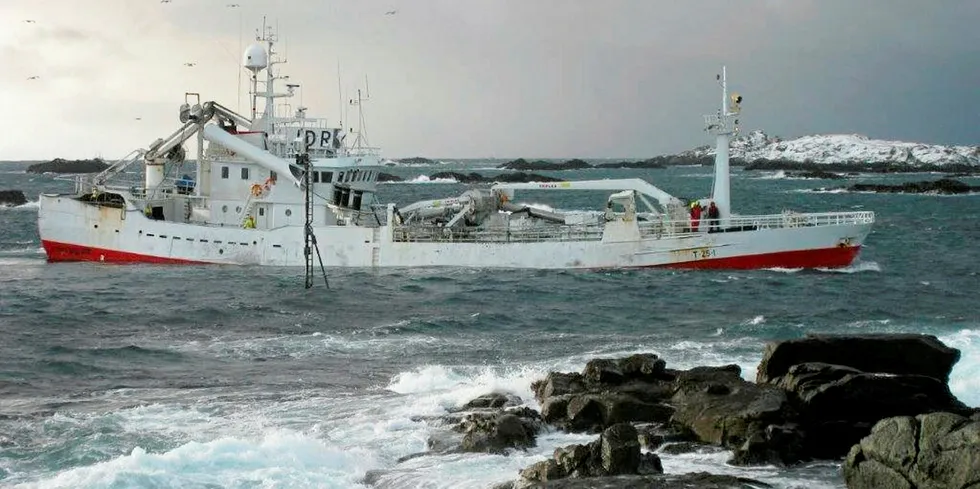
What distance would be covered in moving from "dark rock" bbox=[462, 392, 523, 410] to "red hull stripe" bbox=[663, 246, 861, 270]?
64.8 ft

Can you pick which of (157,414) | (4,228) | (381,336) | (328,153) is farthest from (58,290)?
(4,228)

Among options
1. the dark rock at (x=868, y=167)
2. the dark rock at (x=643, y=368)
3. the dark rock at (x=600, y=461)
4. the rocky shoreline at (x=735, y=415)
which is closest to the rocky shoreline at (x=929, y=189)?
the dark rock at (x=868, y=167)

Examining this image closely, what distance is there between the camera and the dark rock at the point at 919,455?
39.6 feet

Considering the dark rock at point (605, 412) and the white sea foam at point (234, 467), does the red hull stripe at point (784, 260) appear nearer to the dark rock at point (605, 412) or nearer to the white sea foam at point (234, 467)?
the dark rock at point (605, 412)

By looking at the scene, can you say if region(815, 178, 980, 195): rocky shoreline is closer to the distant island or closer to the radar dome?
the radar dome

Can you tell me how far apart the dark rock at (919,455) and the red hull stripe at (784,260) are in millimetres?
23264

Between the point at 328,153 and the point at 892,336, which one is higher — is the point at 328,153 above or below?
above

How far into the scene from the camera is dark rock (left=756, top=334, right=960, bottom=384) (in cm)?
1702

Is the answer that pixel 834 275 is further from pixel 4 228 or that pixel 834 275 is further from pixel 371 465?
pixel 4 228

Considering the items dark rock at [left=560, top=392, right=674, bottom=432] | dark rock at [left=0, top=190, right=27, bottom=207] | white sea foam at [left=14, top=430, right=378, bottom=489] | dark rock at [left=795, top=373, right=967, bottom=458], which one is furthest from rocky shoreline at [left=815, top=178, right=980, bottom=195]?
white sea foam at [left=14, top=430, right=378, bottom=489]

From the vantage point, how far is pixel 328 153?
38750 millimetres

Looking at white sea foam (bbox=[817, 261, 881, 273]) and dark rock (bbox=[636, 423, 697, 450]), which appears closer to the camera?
dark rock (bbox=[636, 423, 697, 450])

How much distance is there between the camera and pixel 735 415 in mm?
15148

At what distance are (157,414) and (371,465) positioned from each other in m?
→ 4.69
